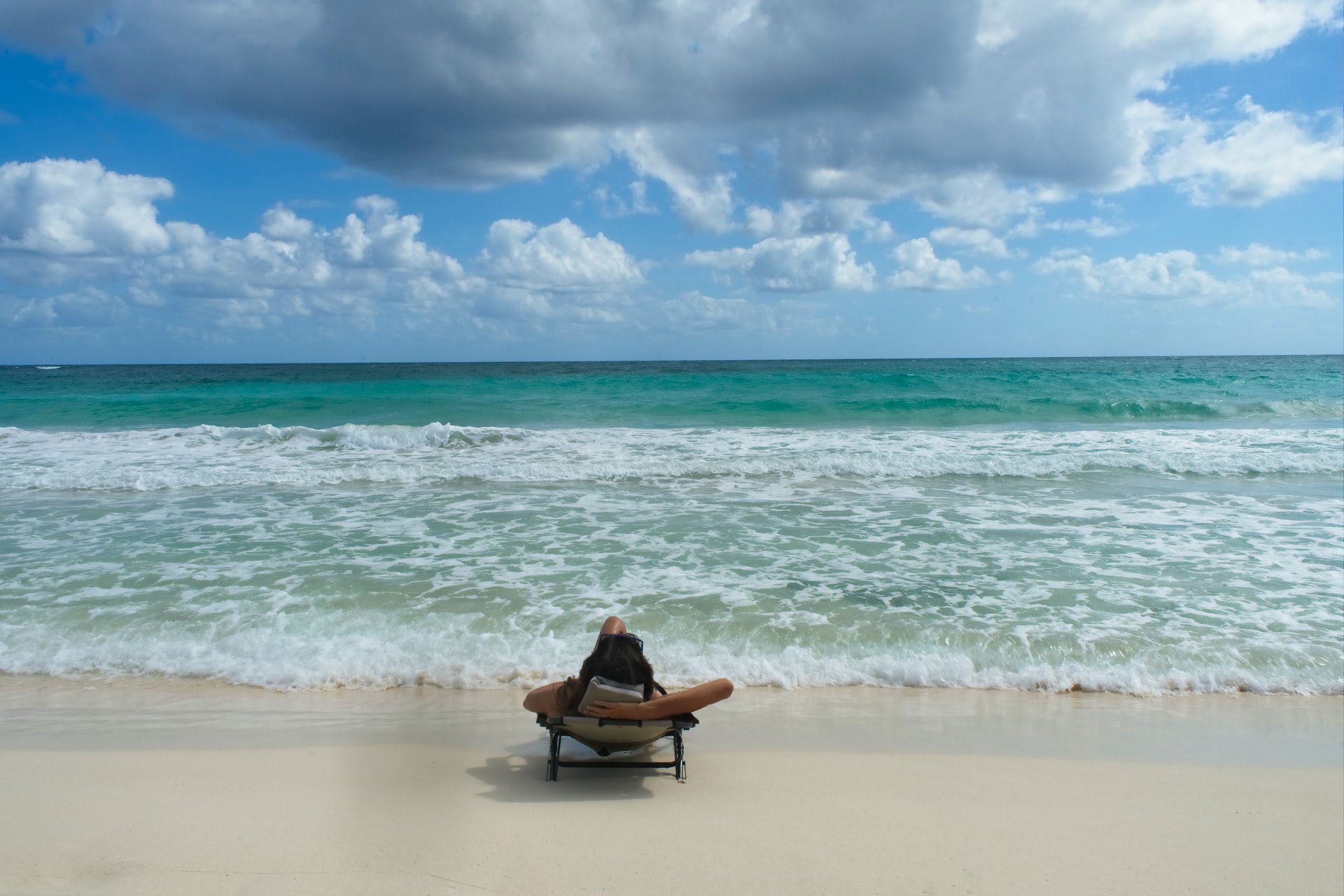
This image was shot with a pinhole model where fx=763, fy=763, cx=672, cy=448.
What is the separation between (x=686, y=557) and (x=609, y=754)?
4047mm

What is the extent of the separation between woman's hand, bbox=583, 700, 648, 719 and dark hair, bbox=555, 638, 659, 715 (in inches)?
3.5

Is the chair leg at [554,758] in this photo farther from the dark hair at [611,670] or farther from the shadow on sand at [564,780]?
the dark hair at [611,670]

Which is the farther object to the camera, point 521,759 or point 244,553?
point 244,553

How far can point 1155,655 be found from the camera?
19.1 ft

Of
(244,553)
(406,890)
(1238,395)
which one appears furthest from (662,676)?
(1238,395)

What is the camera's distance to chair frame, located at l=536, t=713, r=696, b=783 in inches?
157

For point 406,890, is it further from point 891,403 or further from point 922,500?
point 891,403

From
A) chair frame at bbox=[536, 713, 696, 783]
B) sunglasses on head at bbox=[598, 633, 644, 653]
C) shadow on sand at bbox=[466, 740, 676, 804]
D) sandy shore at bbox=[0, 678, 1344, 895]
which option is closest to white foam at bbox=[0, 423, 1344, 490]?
sandy shore at bbox=[0, 678, 1344, 895]

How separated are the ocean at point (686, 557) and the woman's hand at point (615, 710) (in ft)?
5.48

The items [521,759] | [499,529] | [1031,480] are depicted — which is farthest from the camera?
[1031,480]

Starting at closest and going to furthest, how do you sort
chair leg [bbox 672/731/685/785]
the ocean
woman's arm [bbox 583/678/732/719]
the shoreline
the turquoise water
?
woman's arm [bbox 583/678/732/719] → chair leg [bbox 672/731/685/785] → the shoreline → the ocean → the turquoise water

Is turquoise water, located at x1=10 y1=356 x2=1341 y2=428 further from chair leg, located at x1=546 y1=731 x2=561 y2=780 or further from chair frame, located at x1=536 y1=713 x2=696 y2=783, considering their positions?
chair leg, located at x1=546 y1=731 x2=561 y2=780

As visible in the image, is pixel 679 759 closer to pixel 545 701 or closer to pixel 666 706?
pixel 666 706

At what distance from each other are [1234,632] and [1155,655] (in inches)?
39.2
